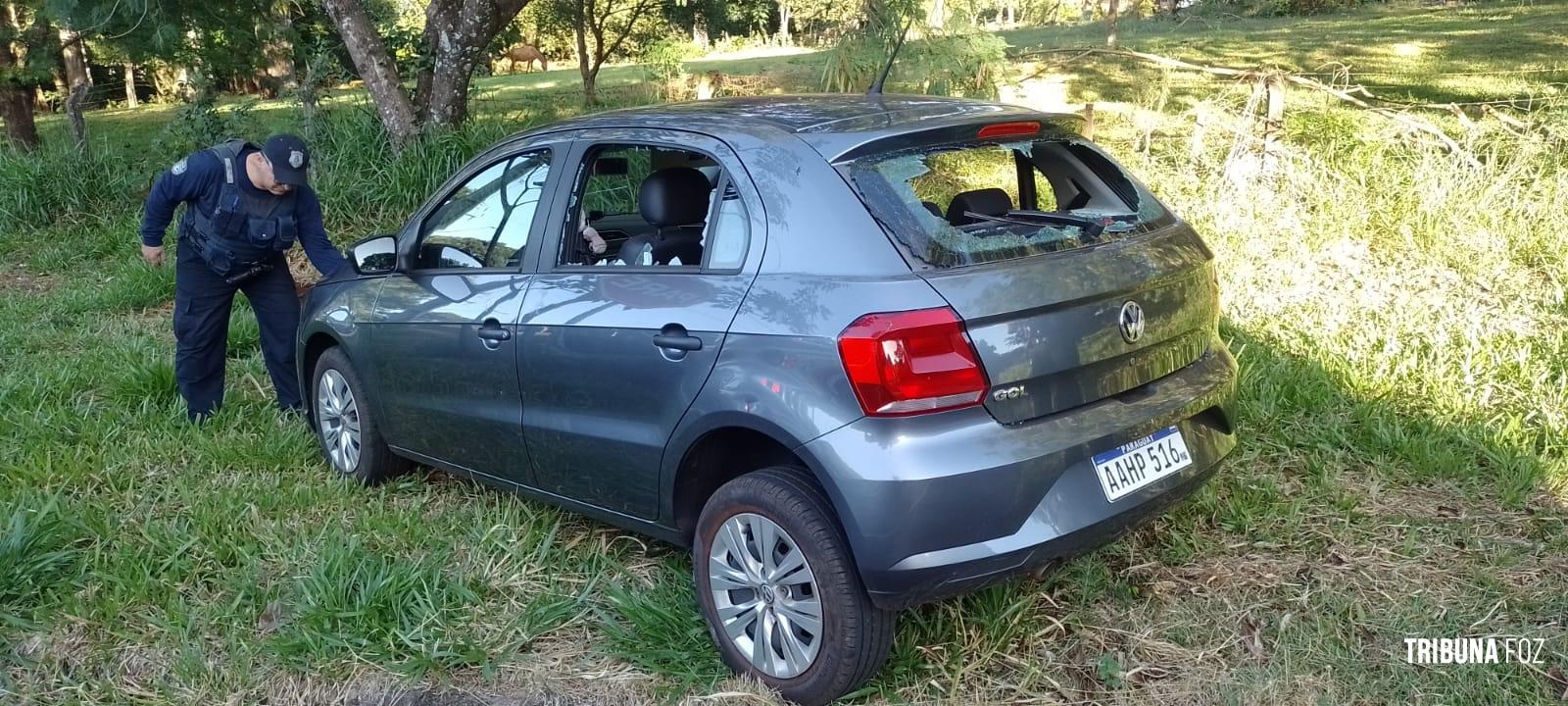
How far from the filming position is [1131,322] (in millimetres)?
2961

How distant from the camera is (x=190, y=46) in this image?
428 inches

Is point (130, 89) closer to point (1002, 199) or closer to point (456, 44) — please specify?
point (456, 44)

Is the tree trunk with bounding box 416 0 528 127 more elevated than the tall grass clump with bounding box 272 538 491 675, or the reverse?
the tree trunk with bounding box 416 0 528 127

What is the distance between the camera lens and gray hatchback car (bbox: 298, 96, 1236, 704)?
2.69 metres

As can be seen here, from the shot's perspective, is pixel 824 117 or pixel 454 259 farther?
pixel 454 259

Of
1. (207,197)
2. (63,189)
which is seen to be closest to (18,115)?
(63,189)

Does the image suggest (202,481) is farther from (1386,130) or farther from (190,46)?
(190,46)

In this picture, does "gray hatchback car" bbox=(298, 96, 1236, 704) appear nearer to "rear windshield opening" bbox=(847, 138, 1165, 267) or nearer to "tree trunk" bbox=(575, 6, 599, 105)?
"rear windshield opening" bbox=(847, 138, 1165, 267)

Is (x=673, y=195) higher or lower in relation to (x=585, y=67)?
lower

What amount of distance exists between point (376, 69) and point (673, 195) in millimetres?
6388

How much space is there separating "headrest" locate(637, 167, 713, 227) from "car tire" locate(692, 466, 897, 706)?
997 millimetres

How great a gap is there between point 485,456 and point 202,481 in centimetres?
151

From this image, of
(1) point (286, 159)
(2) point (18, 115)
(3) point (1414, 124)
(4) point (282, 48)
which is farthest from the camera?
(4) point (282, 48)

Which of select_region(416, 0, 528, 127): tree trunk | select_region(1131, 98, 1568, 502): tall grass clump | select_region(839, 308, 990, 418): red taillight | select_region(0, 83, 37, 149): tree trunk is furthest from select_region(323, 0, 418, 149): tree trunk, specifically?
select_region(839, 308, 990, 418): red taillight
